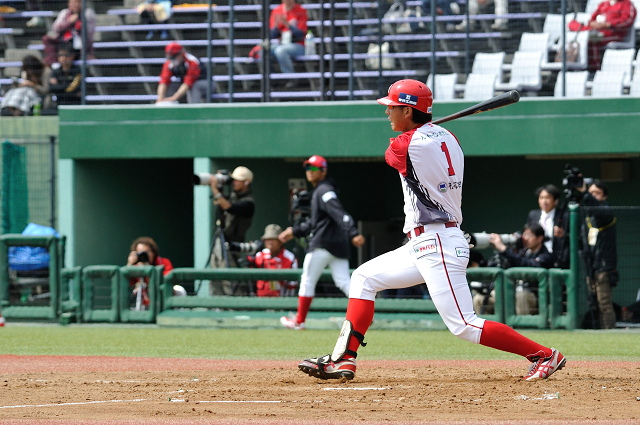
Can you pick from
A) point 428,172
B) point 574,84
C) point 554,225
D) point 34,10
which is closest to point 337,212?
point 554,225

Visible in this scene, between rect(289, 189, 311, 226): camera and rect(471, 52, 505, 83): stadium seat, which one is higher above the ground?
rect(471, 52, 505, 83): stadium seat

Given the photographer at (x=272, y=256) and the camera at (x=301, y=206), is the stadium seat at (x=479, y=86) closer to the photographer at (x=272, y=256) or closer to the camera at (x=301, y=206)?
the camera at (x=301, y=206)

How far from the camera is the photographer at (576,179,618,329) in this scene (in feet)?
34.1

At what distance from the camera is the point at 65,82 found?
15.0 metres

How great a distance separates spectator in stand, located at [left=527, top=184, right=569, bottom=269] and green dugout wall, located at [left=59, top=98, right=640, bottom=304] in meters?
2.01

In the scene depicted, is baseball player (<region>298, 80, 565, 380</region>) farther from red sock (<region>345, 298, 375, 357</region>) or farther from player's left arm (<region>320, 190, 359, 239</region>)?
player's left arm (<region>320, 190, 359, 239</region>)

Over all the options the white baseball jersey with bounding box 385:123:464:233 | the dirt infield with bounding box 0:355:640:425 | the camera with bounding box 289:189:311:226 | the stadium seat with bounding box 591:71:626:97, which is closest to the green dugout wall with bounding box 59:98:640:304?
the stadium seat with bounding box 591:71:626:97

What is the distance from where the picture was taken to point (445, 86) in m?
13.5

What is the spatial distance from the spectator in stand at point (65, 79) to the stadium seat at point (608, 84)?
305 inches

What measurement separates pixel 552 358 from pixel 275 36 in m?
9.66

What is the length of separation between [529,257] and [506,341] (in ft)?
17.3

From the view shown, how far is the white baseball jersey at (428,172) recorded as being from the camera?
5574 millimetres

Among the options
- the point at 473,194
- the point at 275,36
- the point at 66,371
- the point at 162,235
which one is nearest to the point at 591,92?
the point at 473,194

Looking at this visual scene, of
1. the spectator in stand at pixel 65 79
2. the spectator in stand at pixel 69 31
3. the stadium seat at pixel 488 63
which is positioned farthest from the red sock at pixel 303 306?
the spectator in stand at pixel 69 31
